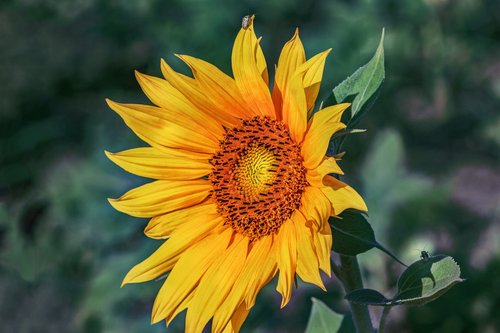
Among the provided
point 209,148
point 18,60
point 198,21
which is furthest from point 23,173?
point 209,148

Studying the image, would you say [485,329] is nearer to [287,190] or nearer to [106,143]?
[287,190]

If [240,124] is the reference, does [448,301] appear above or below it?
below

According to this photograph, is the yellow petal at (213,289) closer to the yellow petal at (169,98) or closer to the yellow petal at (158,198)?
the yellow petal at (158,198)

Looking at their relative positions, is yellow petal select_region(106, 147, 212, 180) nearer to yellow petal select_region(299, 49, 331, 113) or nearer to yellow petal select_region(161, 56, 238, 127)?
yellow petal select_region(161, 56, 238, 127)

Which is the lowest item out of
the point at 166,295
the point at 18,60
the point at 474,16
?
the point at 166,295

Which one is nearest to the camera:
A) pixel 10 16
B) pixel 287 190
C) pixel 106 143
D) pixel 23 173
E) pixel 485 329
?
pixel 287 190
